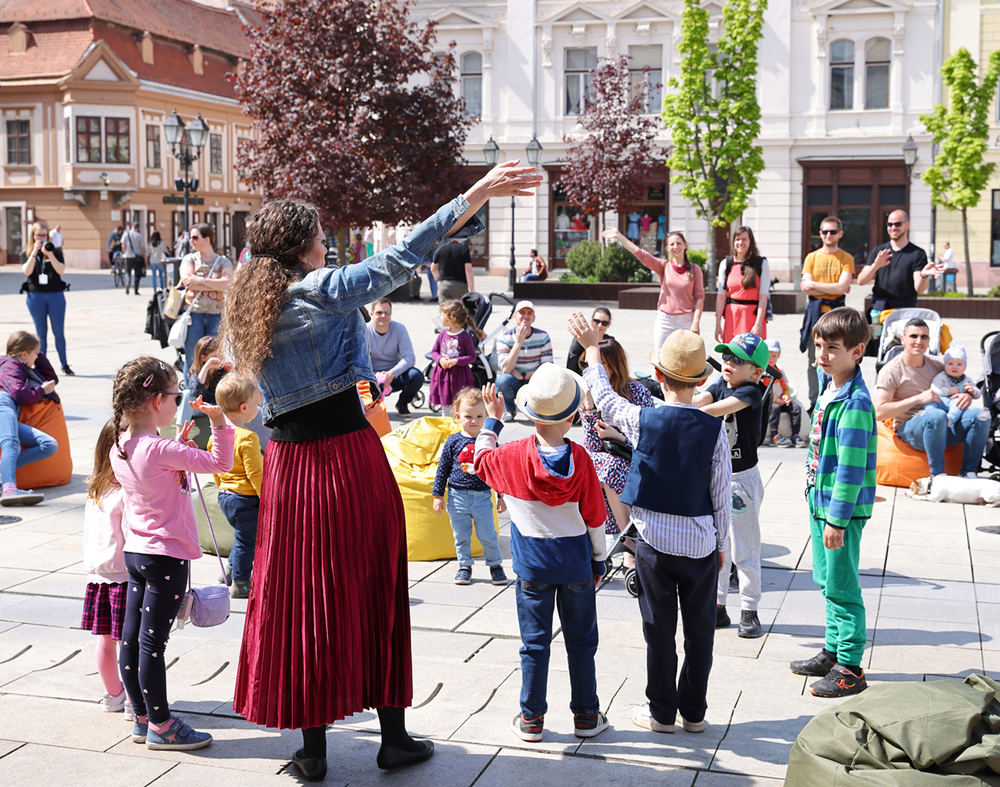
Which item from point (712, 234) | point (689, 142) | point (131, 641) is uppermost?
point (689, 142)

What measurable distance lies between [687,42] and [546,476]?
94.6 feet

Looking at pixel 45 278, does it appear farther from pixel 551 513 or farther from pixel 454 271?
pixel 551 513

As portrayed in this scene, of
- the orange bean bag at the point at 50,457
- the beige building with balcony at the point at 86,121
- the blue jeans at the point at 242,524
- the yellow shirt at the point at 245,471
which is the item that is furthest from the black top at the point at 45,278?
the beige building with balcony at the point at 86,121

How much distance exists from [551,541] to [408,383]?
24.6ft

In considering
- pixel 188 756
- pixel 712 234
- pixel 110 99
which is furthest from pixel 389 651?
pixel 110 99

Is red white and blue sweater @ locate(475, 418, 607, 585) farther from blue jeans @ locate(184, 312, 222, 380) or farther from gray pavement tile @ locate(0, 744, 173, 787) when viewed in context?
blue jeans @ locate(184, 312, 222, 380)

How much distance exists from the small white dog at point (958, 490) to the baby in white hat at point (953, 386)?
0.53 meters

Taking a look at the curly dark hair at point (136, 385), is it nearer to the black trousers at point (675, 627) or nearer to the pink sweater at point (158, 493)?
the pink sweater at point (158, 493)

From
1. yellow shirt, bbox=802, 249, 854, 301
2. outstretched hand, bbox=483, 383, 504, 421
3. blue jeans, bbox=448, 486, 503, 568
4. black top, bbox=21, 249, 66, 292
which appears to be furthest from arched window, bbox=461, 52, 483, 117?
outstretched hand, bbox=483, 383, 504, 421

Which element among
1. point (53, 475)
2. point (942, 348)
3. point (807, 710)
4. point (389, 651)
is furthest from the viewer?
point (942, 348)

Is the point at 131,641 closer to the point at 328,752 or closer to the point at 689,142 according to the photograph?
the point at 328,752

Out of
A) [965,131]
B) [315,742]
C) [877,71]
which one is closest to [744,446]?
[315,742]

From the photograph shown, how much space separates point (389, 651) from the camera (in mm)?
3912

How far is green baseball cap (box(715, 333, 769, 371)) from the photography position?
530 cm
